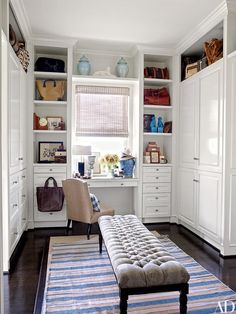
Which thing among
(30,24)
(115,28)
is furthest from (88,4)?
(30,24)

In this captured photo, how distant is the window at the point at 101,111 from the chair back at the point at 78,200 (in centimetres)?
117

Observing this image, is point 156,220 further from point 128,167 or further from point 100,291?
point 100,291

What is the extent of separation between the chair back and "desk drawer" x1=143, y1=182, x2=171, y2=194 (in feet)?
3.76

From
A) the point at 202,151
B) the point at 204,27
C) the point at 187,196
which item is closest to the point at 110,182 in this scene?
the point at 187,196

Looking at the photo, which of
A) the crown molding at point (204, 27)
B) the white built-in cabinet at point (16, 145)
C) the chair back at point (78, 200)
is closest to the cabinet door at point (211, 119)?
the crown molding at point (204, 27)

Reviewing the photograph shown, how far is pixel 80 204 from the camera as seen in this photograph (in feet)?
12.2

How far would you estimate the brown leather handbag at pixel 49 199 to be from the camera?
13.1ft

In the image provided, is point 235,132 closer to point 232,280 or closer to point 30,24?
point 232,280

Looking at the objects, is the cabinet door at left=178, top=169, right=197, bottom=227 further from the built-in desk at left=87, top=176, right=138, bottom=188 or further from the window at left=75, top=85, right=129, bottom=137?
the window at left=75, top=85, right=129, bottom=137

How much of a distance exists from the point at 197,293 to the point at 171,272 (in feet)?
2.27

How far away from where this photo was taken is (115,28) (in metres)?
3.74

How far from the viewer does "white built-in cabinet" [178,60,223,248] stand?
3324 mm

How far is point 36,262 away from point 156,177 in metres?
2.25

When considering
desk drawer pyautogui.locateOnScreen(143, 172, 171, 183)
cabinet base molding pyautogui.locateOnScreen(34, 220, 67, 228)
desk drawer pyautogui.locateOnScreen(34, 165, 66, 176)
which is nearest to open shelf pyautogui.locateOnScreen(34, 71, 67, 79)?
desk drawer pyautogui.locateOnScreen(34, 165, 66, 176)
